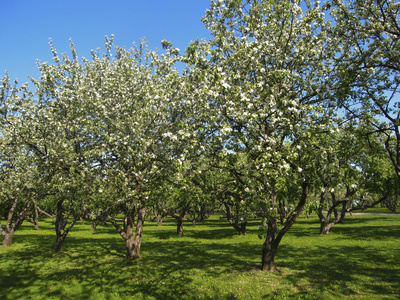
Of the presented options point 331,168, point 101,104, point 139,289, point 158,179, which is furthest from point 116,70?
point 331,168

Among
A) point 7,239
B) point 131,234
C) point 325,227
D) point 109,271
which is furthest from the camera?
point 325,227

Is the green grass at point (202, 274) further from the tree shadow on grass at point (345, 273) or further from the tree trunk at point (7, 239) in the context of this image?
the tree trunk at point (7, 239)

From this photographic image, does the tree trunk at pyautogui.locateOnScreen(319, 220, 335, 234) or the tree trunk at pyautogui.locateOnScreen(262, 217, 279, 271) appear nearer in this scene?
the tree trunk at pyautogui.locateOnScreen(262, 217, 279, 271)

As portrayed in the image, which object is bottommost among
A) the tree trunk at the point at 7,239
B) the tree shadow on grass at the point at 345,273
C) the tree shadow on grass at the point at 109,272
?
the tree shadow on grass at the point at 345,273

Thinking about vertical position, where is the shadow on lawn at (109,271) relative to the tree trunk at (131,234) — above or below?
below

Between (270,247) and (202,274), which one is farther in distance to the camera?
(202,274)

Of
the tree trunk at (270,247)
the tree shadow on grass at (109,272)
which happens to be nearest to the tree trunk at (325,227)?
the tree shadow on grass at (109,272)

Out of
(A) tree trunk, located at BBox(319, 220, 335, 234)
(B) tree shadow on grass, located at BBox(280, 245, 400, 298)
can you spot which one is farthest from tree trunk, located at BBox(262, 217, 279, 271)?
(A) tree trunk, located at BBox(319, 220, 335, 234)

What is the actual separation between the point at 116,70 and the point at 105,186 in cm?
944

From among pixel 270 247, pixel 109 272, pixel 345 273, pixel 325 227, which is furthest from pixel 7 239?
pixel 325 227

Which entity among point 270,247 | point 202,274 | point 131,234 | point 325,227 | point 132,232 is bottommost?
point 202,274

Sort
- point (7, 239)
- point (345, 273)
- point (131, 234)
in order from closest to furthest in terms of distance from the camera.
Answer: point (345, 273) → point (131, 234) → point (7, 239)

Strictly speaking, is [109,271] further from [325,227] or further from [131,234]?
[325,227]

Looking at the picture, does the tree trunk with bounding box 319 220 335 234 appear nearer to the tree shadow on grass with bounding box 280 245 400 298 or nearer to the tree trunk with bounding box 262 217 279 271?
the tree shadow on grass with bounding box 280 245 400 298
